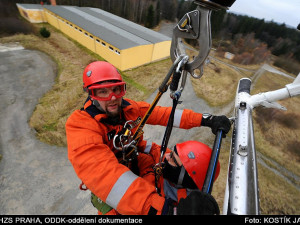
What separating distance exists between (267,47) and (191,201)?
48601 mm

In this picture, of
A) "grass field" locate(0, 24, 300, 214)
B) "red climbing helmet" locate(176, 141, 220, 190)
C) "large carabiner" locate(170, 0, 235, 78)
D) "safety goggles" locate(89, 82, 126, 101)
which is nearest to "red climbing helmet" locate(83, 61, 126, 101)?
"safety goggles" locate(89, 82, 126, 101)

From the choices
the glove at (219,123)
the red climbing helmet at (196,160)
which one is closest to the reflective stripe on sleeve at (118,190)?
the red climbing helmet at (196,160)

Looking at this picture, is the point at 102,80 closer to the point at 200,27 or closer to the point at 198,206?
the point at 200,27

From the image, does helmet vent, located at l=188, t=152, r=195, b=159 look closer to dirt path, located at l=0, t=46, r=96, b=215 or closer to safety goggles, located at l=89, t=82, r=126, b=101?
safety goggles, located at l=89, t=82, r=126, b=101

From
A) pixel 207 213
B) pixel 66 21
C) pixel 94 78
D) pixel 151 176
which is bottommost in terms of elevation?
pixel 66 21

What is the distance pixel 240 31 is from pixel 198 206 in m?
48.8

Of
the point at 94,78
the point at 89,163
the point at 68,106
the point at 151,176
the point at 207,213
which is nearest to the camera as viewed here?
the point at 207,213

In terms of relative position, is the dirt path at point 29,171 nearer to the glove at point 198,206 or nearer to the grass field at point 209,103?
the grass field at point 209,103

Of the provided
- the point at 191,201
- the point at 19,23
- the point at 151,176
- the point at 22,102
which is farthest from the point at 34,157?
the point at 19,23

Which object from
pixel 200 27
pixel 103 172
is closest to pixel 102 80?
pixel 103 172

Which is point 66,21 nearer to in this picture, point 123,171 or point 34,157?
point 34,157

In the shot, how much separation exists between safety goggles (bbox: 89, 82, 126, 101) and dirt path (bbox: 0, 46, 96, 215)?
557cm

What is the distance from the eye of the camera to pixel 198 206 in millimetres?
1758

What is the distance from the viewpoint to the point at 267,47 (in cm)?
3878
